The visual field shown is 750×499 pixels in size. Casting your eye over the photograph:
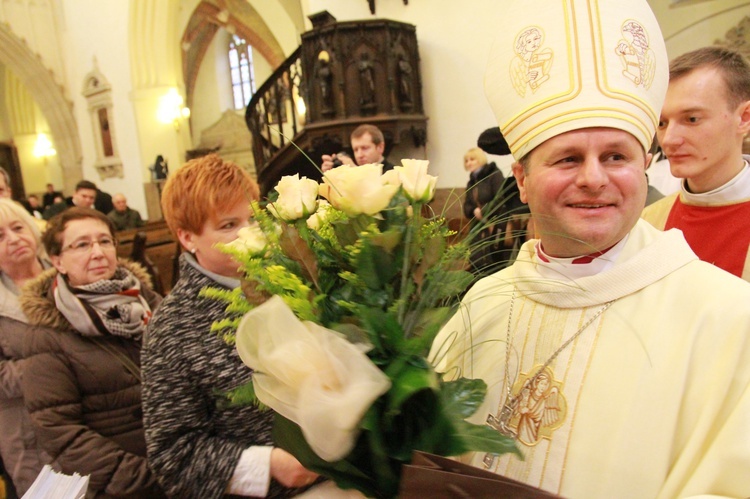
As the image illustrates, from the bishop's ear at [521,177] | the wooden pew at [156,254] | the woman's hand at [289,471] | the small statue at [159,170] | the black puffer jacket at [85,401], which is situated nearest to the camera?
the bishop's ear at [521,177]

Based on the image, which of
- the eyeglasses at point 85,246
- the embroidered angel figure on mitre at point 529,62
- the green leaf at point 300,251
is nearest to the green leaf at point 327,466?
the green leaf at point 300,251

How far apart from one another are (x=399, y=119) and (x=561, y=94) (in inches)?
238

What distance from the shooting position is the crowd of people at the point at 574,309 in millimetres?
1017

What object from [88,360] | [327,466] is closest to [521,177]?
[327,466]

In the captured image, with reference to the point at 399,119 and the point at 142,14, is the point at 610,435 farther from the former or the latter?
the point at 142,14

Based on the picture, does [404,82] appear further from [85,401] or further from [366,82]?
[85,401]

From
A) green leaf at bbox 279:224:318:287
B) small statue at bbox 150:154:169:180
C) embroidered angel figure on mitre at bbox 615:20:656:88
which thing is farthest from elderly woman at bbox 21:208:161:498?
small statue at bbox 150:154:169:180

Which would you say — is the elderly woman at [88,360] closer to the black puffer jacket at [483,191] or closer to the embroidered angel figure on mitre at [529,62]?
the embroidered angel figure on mitre at [529,62]

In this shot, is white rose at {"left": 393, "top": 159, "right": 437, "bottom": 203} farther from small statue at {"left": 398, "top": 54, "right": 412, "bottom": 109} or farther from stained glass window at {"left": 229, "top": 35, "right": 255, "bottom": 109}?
stained glass window at {"left": 229, "top": 35, "right": 255, "bottom": 109}

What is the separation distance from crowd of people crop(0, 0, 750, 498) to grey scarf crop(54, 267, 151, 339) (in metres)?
0.25

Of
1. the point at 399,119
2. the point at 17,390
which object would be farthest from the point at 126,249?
the point at 17,390

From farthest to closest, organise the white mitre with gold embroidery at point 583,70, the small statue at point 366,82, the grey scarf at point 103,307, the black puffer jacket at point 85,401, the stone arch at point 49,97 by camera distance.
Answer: the stone arch at point 49,97, the small statue at point 366,82, the grey scarf at point 103,307, the black puffer jacket at point 85,401, the white mitre with gold embroidery at point 583,70

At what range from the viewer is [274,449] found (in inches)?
57.3

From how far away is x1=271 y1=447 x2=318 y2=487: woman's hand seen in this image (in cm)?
139
